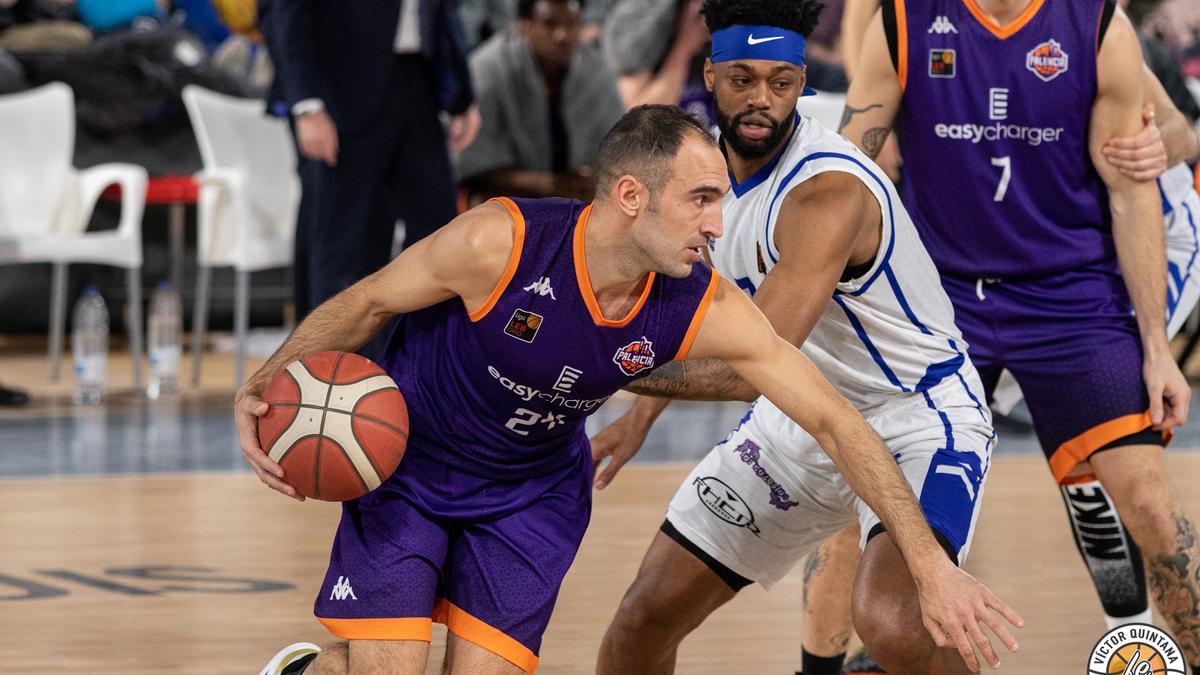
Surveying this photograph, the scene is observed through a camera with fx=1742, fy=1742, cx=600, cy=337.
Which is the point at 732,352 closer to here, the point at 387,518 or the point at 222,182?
the point at 387,518

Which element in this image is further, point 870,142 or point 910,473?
point 870,142

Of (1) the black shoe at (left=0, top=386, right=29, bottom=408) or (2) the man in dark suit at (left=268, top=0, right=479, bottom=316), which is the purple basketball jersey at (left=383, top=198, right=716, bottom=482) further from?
(1) the black shoe at (left=0, top=386, right=29, bottom=408)

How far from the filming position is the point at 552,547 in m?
3.36

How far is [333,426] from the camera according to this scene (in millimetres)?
3076

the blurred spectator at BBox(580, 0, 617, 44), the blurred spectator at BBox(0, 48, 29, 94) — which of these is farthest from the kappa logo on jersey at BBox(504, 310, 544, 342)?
the blurred spectator at BBox(0, 48, 29, 94)

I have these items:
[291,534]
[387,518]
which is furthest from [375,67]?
[387,518]

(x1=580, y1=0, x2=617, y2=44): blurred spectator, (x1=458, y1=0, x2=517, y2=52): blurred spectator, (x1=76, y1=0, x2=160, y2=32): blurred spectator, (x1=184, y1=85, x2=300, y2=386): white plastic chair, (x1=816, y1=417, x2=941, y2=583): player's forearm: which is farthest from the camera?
(x1=76, y1=0, x2=160, y2=32): blurred spectator

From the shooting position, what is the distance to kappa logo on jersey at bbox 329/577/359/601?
127 inches

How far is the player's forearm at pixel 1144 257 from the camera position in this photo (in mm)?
3766

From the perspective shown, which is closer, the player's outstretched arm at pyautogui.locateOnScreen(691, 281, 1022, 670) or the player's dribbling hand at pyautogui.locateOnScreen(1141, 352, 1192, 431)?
the player's outstretched arm at pyautogui.locateOnScreen(691, 281, 1022, 670)

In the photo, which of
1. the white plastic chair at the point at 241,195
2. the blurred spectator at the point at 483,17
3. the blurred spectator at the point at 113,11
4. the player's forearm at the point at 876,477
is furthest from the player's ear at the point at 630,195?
the blurred spectator at the point at 113,11

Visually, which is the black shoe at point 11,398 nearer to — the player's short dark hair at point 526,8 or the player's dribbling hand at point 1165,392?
the player's short dark hair at point 526,8

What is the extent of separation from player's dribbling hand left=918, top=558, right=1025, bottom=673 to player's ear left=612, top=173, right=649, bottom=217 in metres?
0.80

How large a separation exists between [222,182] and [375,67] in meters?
2.34
